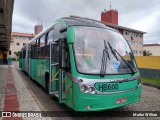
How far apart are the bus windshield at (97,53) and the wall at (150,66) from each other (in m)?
8.50

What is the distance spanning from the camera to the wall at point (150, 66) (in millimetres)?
12798

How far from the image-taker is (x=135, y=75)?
5.07 m

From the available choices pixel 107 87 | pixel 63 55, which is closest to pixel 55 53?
pixel 63 55

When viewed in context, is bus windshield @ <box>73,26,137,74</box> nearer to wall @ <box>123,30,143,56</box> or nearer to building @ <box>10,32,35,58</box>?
wall @ <box>123,30,143,56</box>

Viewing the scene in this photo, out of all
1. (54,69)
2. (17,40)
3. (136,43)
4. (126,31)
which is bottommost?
(54,69)

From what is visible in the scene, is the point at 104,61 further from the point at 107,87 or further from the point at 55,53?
the point at 55,53

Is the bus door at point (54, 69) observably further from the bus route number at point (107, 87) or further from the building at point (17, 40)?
the building at point (17, 40)

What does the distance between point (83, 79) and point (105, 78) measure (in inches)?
23.1

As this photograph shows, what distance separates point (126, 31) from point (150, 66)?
35777 millimetres

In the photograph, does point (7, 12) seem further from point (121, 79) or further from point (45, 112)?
point (121, 79)

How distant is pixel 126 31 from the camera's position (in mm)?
47562

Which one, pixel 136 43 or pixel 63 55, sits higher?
pixel 136 43

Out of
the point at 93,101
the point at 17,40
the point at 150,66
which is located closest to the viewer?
the point at 93,101

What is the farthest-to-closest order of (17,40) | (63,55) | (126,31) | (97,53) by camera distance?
(17,40) < (126,31) < (63,55) < (97,53)
